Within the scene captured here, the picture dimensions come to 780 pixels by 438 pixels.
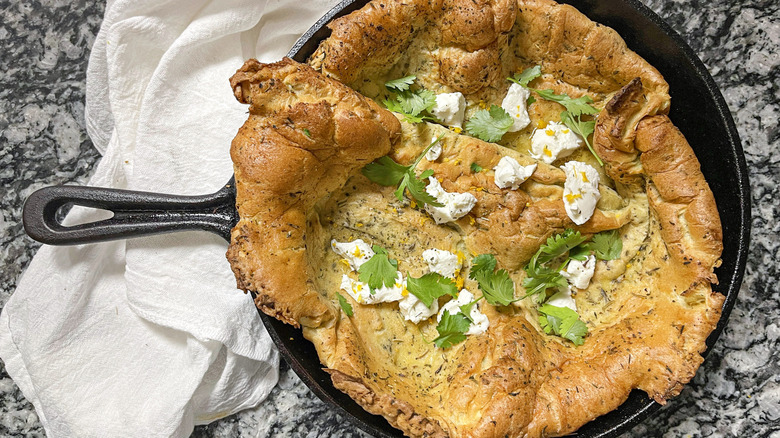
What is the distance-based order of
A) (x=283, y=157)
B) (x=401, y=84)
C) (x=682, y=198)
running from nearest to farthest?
(x=283, y=157) → (x=682, y=198) → (x=401, y=84)

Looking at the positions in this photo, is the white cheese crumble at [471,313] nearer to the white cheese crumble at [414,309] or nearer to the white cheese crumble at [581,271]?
the white cheese crumble at [414,309]

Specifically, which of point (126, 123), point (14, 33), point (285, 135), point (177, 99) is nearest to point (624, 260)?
point (285, 135)

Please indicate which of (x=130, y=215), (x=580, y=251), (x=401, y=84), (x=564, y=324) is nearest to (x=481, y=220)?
(x=580, y=251)

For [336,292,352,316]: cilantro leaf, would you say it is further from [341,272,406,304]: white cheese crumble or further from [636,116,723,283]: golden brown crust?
[636,116,723,283]: golden brown crust

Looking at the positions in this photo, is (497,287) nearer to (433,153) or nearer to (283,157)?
(433,153)

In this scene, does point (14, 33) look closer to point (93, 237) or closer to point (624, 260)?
point (93, 237)

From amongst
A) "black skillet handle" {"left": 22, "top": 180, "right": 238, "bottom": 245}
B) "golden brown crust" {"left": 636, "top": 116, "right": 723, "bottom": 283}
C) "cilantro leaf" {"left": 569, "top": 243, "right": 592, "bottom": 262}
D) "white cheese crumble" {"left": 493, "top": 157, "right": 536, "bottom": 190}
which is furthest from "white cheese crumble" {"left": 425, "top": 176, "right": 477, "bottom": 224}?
"black skillet handle" {"left": 22, "top": 180, "right": 238, "bottom": 245}

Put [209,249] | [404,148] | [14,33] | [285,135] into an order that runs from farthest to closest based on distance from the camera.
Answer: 1. [14,33]
2. [209,249]
3. [404,148]
4. [285,135]

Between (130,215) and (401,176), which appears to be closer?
(401,176)
